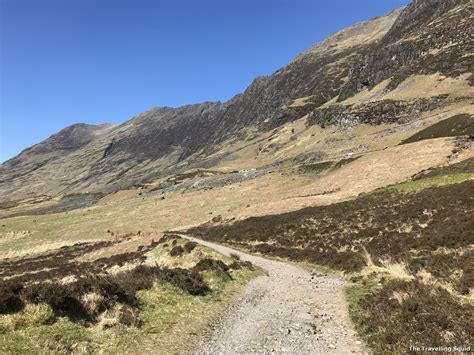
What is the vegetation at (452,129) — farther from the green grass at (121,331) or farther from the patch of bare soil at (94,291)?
the green grass at (121,331)

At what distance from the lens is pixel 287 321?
14102mm

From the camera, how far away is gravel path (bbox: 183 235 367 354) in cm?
1160

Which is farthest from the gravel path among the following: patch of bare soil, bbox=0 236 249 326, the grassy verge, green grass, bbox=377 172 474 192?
green grass, bbox=377 172 474 192

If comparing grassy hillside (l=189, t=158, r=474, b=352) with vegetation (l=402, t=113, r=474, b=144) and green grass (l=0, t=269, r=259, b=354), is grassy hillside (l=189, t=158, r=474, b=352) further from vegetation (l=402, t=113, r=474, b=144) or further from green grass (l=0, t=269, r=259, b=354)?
vegetation (l=402, t=113, r=474, b=144)

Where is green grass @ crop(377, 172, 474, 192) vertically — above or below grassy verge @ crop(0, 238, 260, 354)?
below

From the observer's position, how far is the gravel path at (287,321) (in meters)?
11.6

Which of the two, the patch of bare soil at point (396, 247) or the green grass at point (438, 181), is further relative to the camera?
the green grass at point (438, 181)

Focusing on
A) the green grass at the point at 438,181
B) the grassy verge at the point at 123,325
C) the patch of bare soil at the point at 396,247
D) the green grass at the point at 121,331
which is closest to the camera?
the green grass at the point at 121,331

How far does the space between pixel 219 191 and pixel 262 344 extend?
68028mm

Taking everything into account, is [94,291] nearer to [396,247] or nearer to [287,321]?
[287,321]

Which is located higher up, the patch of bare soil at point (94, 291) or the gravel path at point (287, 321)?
the patch of bare soil at point (94, 291)

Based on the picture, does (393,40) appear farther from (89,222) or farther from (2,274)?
(2,274)

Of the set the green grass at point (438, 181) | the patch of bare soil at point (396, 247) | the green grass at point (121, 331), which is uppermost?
the green grass at point (121, 331)

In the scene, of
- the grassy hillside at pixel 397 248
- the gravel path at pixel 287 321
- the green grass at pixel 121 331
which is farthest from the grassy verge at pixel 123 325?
the grassy hillside at pixel 397 248
